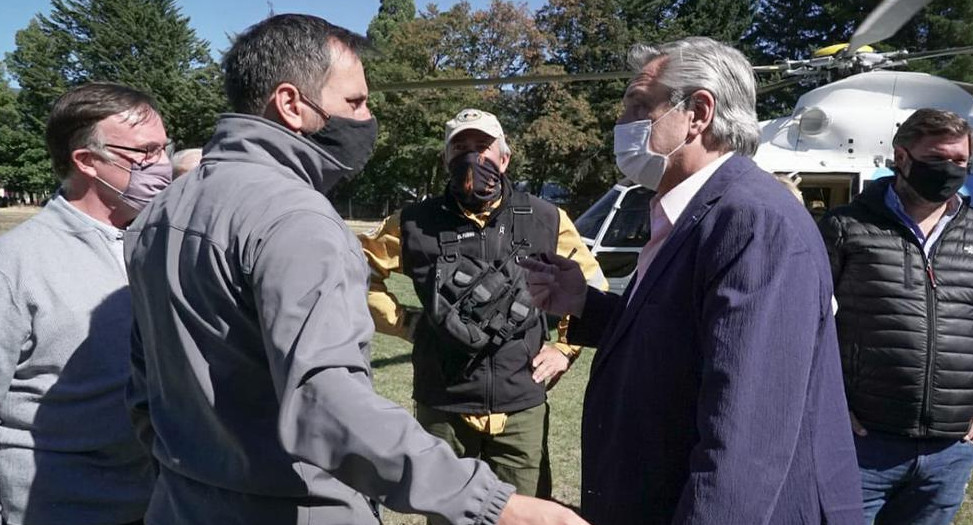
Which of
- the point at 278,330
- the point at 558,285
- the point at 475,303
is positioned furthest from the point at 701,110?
the point at 475,303

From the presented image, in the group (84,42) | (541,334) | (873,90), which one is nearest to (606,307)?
(541,334)

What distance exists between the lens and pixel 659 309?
161cm

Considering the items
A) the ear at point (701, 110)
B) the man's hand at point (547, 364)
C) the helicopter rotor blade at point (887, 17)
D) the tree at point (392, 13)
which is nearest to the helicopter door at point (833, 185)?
the helicopter rotor blade at point (887, 17)

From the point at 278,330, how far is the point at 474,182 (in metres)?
2.13

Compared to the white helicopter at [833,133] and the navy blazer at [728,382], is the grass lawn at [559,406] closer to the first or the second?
the white helicopter at [833,133]

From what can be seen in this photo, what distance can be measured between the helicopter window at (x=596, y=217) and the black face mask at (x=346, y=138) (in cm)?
883

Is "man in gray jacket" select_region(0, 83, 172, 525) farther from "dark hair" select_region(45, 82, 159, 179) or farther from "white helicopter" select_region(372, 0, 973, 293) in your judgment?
"white helicopter" select_region(372, 0, 973, 293)

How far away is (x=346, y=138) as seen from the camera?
1728 millimetres

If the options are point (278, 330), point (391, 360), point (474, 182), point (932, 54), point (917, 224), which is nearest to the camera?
point (278, 330)

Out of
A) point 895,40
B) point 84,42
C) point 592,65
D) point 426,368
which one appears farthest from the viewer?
point 84,42

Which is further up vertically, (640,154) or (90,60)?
(90,60)

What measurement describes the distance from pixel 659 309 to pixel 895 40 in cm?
3939

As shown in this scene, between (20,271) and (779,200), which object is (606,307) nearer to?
(779,200)

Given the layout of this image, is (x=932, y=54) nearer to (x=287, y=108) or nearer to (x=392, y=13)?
(x=287, y=108)
